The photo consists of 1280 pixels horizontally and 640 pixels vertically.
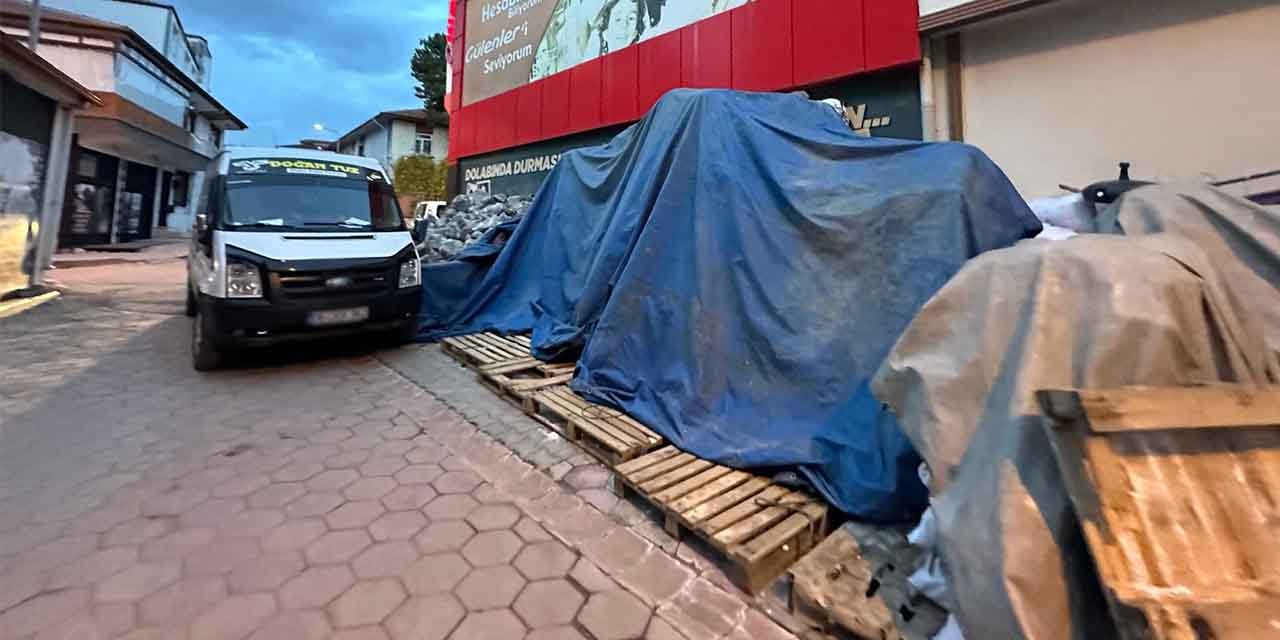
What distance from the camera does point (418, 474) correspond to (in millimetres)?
2973

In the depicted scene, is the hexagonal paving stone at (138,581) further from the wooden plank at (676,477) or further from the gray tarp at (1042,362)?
the gray tarp at (1042,362)

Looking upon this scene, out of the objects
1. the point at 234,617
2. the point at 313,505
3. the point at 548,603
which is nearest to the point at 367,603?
the point at 234,617

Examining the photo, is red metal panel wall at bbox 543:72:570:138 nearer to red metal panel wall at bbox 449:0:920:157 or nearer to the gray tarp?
red metal panel wall at bbox 449:0:920:157

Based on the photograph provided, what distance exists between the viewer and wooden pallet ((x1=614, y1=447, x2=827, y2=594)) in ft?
6.93

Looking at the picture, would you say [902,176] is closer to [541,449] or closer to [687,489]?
[687,489]

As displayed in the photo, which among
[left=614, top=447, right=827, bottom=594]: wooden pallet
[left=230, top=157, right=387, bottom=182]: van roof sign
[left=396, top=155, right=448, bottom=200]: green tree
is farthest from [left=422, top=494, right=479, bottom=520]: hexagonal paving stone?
[left=396, top=155, right=448, bottom=200]: green tree

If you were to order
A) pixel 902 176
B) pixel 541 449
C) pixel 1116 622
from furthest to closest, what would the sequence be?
pixel 541 449
pixel 902 176
pixel 1116 622

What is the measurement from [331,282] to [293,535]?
9.16 feet

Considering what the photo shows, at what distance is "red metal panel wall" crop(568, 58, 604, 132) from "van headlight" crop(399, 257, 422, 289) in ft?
15.0

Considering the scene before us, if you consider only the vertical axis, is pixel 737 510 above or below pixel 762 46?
below

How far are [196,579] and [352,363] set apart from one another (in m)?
3.26

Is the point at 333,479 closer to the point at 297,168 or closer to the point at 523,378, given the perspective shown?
the point at 523,378

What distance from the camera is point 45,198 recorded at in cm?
820

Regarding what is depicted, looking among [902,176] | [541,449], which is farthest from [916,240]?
[541,449]
